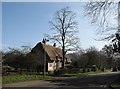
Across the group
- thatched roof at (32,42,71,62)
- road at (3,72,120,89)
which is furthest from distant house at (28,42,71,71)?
road at (3,72,120,89)

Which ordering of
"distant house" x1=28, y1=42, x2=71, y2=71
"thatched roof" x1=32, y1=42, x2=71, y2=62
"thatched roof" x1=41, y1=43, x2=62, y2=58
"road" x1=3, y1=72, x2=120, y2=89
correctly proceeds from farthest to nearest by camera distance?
"thatched roof" x1=41, y1=43, x2=62, y2=58
"thatched roof" x1=32, y1=42, x2=71, y2=62
"distant house" x1=28, y1=42, x2=71, y2=71
"road" x1=3, y1=72, x2=120, y2=89

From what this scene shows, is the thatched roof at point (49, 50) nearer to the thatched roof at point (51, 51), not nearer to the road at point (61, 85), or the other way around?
the thatched roof at point (51, 51)

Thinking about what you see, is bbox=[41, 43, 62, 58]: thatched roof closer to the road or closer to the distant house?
the distant house

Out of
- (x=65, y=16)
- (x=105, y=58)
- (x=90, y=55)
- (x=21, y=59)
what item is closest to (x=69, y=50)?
(x=65, y=16)

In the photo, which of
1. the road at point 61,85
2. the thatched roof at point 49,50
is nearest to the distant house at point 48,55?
the thatched roof at point 49,50

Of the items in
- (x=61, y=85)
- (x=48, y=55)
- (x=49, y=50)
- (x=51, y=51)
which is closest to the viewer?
(x=61, y=85)

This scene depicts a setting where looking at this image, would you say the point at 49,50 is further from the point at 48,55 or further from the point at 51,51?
the point at 48,55

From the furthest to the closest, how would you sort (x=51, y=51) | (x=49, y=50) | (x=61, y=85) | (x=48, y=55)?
1. (x=51, y=51)
2. (x=49, y=50)
3. (x=48, y=55)
4. (x=61, y=85)

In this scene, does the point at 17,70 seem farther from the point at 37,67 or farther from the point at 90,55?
the point at 90,55

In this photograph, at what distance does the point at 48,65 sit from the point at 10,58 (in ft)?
48.0

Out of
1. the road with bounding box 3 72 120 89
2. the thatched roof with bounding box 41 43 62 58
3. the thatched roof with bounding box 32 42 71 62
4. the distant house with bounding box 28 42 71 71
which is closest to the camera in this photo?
the road with bounding box 3 72 120 89

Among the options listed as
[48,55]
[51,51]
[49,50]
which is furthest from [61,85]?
[51,51]

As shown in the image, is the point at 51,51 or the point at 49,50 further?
the point at 51,51

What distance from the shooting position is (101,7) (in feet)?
54.1
